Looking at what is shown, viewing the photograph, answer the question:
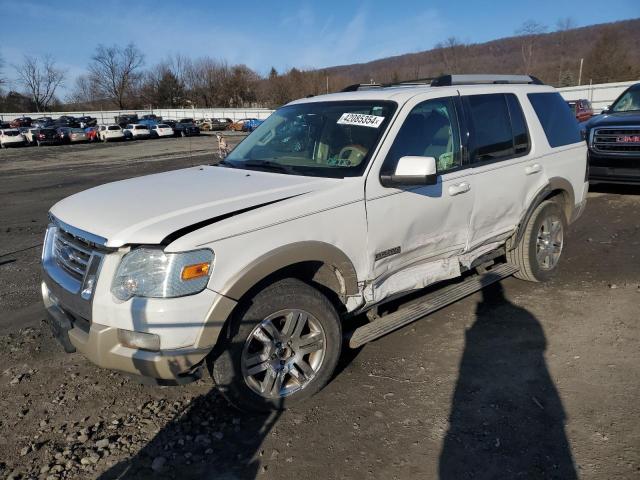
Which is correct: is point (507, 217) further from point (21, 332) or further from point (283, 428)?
point (21, 332)

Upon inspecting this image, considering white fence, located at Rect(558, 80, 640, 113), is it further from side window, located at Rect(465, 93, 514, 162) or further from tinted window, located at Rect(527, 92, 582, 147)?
side window, located at Rect(465, 93, 514, 162)

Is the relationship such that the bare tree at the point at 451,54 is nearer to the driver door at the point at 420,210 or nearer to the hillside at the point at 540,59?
the hillside at the point at 540,59

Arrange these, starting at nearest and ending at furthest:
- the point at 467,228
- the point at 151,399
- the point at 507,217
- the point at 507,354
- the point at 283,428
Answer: the point at 283,428
the point at 151,399
the point at 507,354
the point at 467,228
the point at 507,217

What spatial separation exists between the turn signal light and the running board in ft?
4.18

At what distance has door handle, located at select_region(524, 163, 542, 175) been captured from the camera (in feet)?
15.2

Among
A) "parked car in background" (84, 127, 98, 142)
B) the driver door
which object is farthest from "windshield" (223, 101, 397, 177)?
"parked car in background" (84, 127, 98, 142)

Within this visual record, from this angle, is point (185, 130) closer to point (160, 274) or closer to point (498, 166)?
point (498, 166)

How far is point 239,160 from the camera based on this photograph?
165 inches

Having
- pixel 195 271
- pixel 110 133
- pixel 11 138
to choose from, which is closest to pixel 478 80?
pixel 195 271

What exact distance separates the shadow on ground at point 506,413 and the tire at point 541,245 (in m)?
0.82

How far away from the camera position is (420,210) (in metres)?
3.64

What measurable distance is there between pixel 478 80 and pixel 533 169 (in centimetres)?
98

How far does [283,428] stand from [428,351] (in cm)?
143

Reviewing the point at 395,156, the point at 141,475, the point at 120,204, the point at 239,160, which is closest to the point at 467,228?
the point at 395,156
